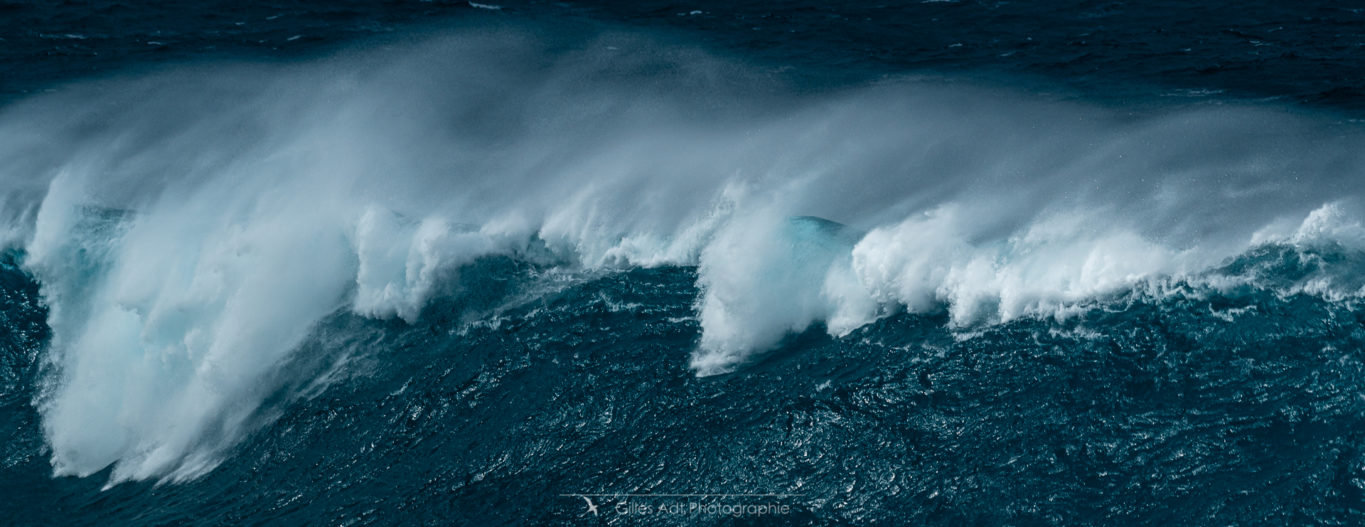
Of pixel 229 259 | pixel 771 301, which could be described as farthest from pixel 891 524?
pixel 229 259

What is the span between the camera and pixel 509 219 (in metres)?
31.1

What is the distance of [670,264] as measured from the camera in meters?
29.1

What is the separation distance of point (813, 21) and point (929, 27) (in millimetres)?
3624

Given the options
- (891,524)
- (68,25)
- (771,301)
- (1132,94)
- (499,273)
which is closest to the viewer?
(891,524)

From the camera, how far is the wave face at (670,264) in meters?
24.8

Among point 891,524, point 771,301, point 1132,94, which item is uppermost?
point 1132,94

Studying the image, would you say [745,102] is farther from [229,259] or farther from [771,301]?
[229,259]

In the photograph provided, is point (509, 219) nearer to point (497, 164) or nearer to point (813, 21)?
point (497, 164)

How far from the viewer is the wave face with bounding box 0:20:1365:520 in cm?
2477

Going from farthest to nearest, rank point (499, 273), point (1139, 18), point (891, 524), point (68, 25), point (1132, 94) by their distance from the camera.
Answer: point (68, 25)
point (1139, 18)
point (1132, 94)
point (499, 273)
point (891, 524)

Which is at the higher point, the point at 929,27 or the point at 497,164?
the point at 929,27

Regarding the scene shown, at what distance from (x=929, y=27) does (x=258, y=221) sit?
2060 cm

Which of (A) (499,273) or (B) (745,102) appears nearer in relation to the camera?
(A) (499,273)

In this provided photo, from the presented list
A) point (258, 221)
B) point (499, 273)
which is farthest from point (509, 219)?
point (258, 221)
